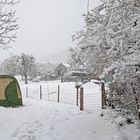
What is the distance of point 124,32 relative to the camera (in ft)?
24.0

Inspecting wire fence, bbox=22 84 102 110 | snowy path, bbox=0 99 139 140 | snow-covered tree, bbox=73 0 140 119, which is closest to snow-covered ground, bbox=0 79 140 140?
snowy path, bbox=0 99 139 140

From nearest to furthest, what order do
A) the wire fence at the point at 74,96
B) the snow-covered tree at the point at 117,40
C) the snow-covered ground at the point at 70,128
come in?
the snow-covered tree at the point at 117,40
the snow-covered ground at the point at 70,128
the wire fence at the point at 74,96

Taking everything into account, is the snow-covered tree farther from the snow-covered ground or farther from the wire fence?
the wire fence

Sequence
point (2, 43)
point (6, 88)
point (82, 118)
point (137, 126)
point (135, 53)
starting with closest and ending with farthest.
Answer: point (135, 53)
point (137, 126)
point (82, 118)
point (2, 43)
point (6, 88)

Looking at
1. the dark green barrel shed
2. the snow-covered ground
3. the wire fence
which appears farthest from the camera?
the dark green barrel shed

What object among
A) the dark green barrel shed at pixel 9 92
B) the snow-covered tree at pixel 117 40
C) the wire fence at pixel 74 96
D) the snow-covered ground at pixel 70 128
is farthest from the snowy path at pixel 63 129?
the dark green barrel shed at pixel 9 92

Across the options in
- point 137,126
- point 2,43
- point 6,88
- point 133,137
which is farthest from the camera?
point 6,88

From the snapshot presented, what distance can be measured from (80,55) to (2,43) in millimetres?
4583

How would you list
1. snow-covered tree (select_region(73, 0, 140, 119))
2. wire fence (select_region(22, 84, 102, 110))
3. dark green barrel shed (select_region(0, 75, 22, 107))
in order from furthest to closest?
1. dark green barrel shed (select_region(0, 75, 22, 107))
2. wire fence (select_region(22, 84, 102, 110))
3. snow-covered tree (select_region(73, 0, 140, 119))

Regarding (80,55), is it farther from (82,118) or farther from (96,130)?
(82,118)

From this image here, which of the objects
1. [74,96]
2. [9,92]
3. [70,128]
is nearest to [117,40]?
[70,128]

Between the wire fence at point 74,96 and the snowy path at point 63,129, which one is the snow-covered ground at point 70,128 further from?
the wire fence at point 74,96

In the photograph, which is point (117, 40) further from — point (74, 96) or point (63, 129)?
point (74, 96)

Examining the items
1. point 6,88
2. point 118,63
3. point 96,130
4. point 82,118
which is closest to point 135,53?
point 118,63
